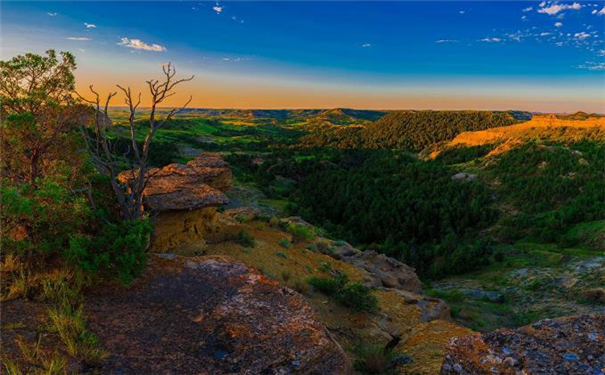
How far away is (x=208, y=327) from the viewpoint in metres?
8.12

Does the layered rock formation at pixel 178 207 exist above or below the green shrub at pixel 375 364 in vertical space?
above

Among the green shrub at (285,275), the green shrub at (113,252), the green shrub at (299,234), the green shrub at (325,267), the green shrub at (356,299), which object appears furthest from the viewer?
the green shrub at (299,234)

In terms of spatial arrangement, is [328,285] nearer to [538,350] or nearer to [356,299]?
[356,299]

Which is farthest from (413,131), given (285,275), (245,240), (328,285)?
(328,285)

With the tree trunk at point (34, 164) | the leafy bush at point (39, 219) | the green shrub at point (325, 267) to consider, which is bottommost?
the green shrub at point (325, 267)

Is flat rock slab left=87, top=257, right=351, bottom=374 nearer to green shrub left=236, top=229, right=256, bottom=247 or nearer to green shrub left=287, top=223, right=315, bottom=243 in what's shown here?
green shrub left=236, top=229, right=256, bottom=247

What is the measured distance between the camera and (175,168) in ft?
70.7

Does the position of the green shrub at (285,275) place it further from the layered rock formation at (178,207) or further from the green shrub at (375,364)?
the green shrub at (375,364)

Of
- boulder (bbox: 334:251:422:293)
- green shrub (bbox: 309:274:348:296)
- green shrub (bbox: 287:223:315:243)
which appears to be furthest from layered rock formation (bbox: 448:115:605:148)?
green shrub (bbox: 309:274:348:296)

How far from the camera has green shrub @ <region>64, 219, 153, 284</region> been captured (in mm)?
8898

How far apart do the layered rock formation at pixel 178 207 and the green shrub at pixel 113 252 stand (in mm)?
4905

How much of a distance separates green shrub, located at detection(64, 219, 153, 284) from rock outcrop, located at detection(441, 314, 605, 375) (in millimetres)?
7700

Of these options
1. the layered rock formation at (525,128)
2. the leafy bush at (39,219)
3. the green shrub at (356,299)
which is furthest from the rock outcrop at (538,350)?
the layered rock formation at (525,128)

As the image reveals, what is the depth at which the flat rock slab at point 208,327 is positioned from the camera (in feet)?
22.9
